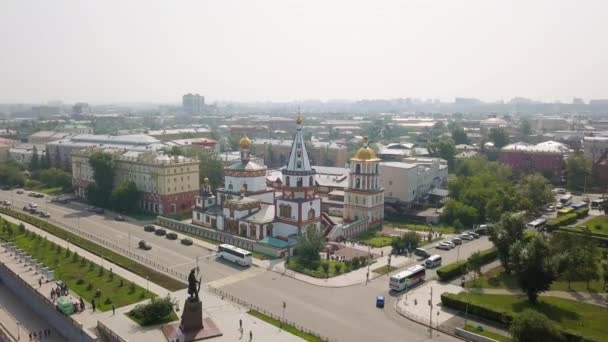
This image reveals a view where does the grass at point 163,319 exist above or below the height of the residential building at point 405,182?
below

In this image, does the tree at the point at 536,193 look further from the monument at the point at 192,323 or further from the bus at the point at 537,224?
the monument at the point at 192,323

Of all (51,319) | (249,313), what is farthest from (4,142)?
(249,313)

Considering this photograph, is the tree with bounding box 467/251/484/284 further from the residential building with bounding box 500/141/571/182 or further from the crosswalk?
the residential building with bounding box 500/141/571/182

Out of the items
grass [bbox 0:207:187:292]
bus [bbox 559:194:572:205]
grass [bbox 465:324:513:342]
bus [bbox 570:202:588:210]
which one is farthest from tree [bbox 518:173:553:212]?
grass [bbox 0:207:187:292]

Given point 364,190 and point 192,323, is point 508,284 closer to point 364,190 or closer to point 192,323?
point 364,190

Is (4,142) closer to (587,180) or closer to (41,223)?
(41,223)

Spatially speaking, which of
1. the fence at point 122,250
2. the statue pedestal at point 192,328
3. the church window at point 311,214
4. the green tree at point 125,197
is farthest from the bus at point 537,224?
the green tree at point 125,197
